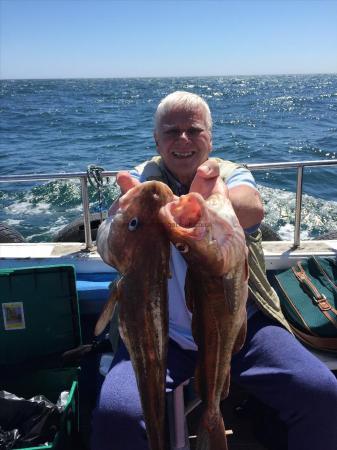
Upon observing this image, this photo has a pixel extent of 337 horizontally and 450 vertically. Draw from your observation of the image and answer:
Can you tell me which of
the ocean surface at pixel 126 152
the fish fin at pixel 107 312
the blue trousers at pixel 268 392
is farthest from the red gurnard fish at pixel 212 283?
the ocean surface at pixel 126 152

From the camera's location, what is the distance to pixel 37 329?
3.34 metres

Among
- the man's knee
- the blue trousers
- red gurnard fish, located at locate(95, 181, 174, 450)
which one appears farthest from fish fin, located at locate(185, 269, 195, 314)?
the man's knee

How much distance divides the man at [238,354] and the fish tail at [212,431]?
37 centimetres

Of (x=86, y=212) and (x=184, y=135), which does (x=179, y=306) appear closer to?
(x=184, y=135)

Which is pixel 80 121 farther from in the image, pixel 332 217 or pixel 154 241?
pixel 154 241

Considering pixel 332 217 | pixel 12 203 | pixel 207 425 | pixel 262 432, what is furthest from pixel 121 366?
pixel 12 203

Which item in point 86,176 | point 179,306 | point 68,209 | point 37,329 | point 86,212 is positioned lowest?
point 68,209

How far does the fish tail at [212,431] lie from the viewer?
2.00 metres

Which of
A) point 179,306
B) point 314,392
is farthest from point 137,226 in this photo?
point 314,392

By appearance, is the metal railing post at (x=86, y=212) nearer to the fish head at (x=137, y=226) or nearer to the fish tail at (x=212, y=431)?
the fish head at (x=137, y=226)

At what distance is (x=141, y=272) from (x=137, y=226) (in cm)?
17

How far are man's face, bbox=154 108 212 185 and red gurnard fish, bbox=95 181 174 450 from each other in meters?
0.89

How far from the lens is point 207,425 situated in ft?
6.57

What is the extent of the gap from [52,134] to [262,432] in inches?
961
